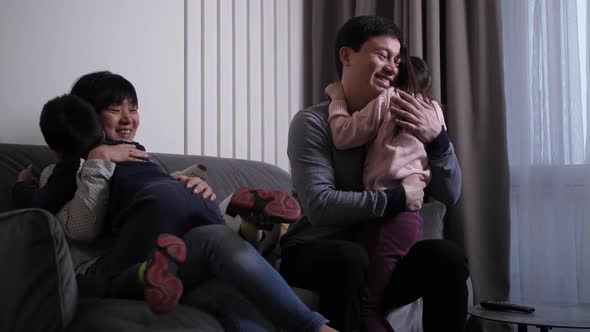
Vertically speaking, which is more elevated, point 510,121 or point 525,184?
point 510,121

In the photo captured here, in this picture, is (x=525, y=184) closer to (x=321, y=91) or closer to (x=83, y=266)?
(x=321, y=91)

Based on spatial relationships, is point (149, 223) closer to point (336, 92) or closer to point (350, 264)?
point (350, 264)

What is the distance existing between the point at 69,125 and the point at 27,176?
16cm

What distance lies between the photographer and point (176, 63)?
238 centimetres

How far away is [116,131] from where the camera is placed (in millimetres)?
1792

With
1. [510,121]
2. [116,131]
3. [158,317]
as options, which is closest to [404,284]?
[158,317]

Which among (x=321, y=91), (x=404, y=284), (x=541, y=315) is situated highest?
(x=321, y=91)

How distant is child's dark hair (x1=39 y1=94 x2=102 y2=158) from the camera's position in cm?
159

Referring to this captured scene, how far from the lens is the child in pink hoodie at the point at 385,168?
1551mm

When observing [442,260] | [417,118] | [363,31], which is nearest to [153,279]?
[442,260]

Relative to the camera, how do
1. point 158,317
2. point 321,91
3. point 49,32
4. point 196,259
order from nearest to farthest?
point 158,317
point 196,259
point 49,32
point 321,91

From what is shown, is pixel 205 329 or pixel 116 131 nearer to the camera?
pixel 205 329

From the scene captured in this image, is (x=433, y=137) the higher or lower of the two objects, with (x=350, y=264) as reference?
higher

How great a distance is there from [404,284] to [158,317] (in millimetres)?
635
